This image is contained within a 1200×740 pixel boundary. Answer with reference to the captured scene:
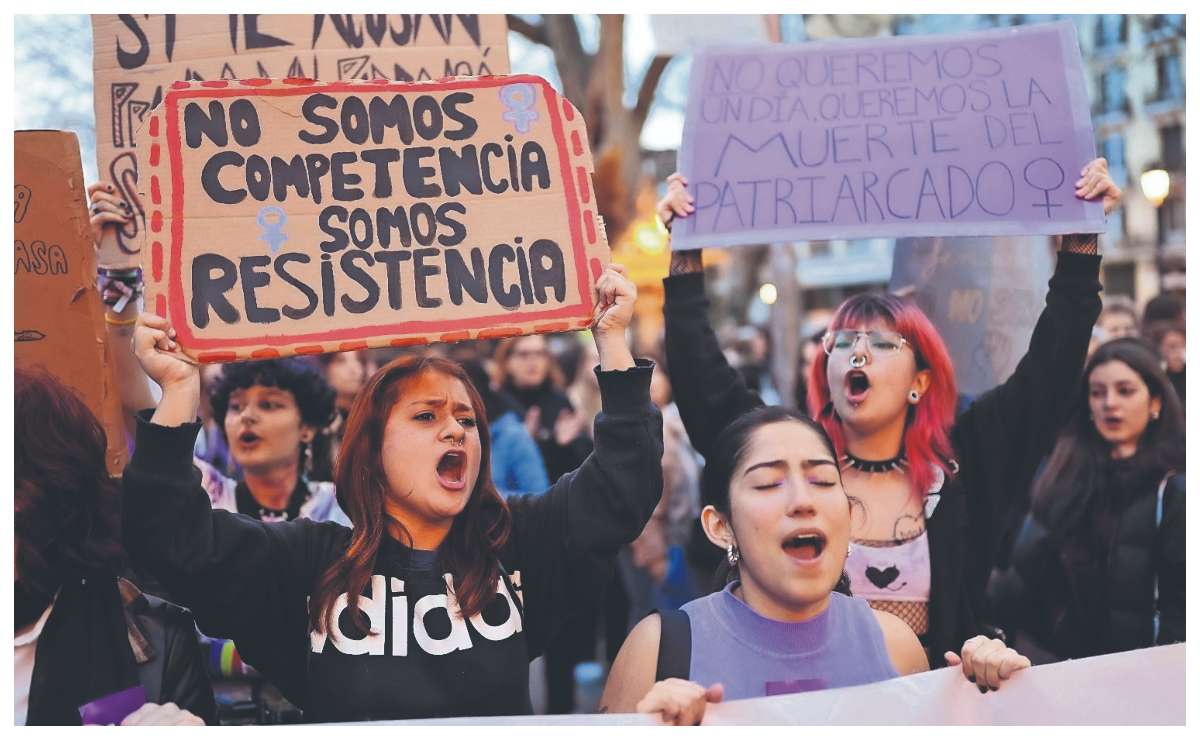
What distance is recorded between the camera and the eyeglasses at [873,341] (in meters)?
2.92

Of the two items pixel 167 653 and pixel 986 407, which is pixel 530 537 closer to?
pixel 167 653

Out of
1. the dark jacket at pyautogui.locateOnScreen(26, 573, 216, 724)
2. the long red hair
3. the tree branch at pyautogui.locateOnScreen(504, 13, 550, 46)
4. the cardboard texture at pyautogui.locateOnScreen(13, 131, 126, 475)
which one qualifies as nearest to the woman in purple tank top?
the long red hair

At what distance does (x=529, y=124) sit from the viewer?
2539mm

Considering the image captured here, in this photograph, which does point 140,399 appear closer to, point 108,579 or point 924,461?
point 108,579

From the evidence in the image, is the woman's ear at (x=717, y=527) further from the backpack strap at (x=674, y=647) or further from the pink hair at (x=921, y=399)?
the pink hair at (x=921, y=399)

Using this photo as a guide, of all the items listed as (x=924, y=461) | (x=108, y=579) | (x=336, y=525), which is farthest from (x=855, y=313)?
(x=108, y=579)

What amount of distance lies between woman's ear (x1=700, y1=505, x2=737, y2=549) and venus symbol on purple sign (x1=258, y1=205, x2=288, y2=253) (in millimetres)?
996

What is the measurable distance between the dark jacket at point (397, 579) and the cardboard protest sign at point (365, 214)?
266 millimetres

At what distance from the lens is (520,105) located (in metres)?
2.55

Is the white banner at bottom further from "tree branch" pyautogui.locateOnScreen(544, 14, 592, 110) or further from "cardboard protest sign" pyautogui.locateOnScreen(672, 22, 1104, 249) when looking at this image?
"tree branch" pyautogui.locateOnScreen(544, 14, 592, 110)

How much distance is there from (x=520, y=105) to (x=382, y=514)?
0.88m

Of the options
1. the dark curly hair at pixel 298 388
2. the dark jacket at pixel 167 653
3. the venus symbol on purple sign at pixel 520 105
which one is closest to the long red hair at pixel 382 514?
the dark jacket at pixel 167 653

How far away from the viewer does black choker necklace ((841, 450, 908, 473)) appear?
9.38 ft

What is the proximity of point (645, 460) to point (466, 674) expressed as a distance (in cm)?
50
